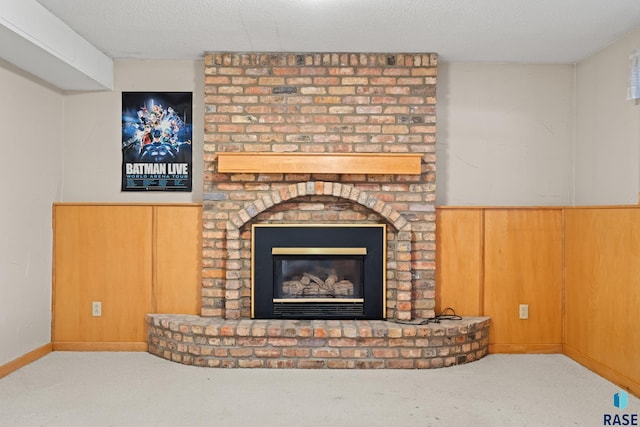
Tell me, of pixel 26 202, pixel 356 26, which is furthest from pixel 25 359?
pixel 356 26

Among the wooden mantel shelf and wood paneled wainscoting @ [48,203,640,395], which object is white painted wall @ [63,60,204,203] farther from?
the wooden mantel shelf

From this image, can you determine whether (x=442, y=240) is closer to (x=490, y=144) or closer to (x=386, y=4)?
(x=490, y=144)

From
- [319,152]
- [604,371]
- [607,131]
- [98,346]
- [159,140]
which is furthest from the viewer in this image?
[159,140]

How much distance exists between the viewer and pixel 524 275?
4633 millimetres

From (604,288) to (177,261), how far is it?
10.8 ft

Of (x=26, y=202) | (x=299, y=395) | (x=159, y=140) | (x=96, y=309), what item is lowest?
(x=299, y=395)

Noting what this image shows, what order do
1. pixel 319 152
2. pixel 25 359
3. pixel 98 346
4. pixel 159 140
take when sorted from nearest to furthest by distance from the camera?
pixel 25 359 < pixel 319 152 < pixel 98 346 < pixel 159 140

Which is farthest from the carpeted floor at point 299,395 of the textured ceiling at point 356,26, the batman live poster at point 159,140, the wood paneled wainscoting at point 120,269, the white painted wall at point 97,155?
the textured ceiling at point 356,26

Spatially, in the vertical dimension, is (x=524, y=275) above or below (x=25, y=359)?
above

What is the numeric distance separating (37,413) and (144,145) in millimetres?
2352

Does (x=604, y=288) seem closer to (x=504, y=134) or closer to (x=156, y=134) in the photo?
(x=504, y=134)

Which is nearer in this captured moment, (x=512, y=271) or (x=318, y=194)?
(x=318, y=194)

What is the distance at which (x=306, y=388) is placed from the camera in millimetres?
3674

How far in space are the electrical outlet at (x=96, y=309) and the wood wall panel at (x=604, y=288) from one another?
3846mm
